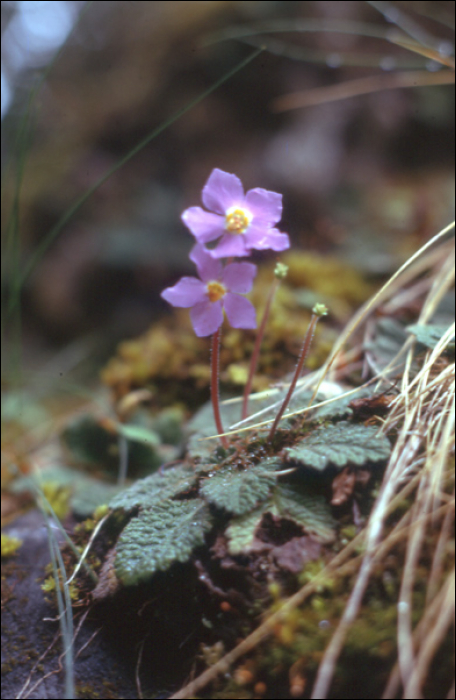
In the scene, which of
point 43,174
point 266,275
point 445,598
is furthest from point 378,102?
point 445,598

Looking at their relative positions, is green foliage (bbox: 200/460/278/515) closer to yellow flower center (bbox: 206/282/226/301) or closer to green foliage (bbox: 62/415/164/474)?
yellow flower center (bbox: 206/282/226/301)

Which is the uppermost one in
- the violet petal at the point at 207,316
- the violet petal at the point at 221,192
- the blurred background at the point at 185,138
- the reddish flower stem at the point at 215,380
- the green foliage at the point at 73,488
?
the blurred background at the point at 185,138

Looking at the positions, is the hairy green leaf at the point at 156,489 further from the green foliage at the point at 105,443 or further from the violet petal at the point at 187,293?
the green foliage at the point at 105,443

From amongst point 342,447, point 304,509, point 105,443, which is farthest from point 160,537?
point 105,443

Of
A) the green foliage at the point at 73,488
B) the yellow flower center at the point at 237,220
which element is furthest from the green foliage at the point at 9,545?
the yellow flower center at the point at 237,220

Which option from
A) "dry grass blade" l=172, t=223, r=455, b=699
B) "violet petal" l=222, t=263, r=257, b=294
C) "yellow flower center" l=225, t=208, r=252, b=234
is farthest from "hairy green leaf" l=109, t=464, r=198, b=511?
"yellow flower center" l=225, t=208, r=252, b=234
